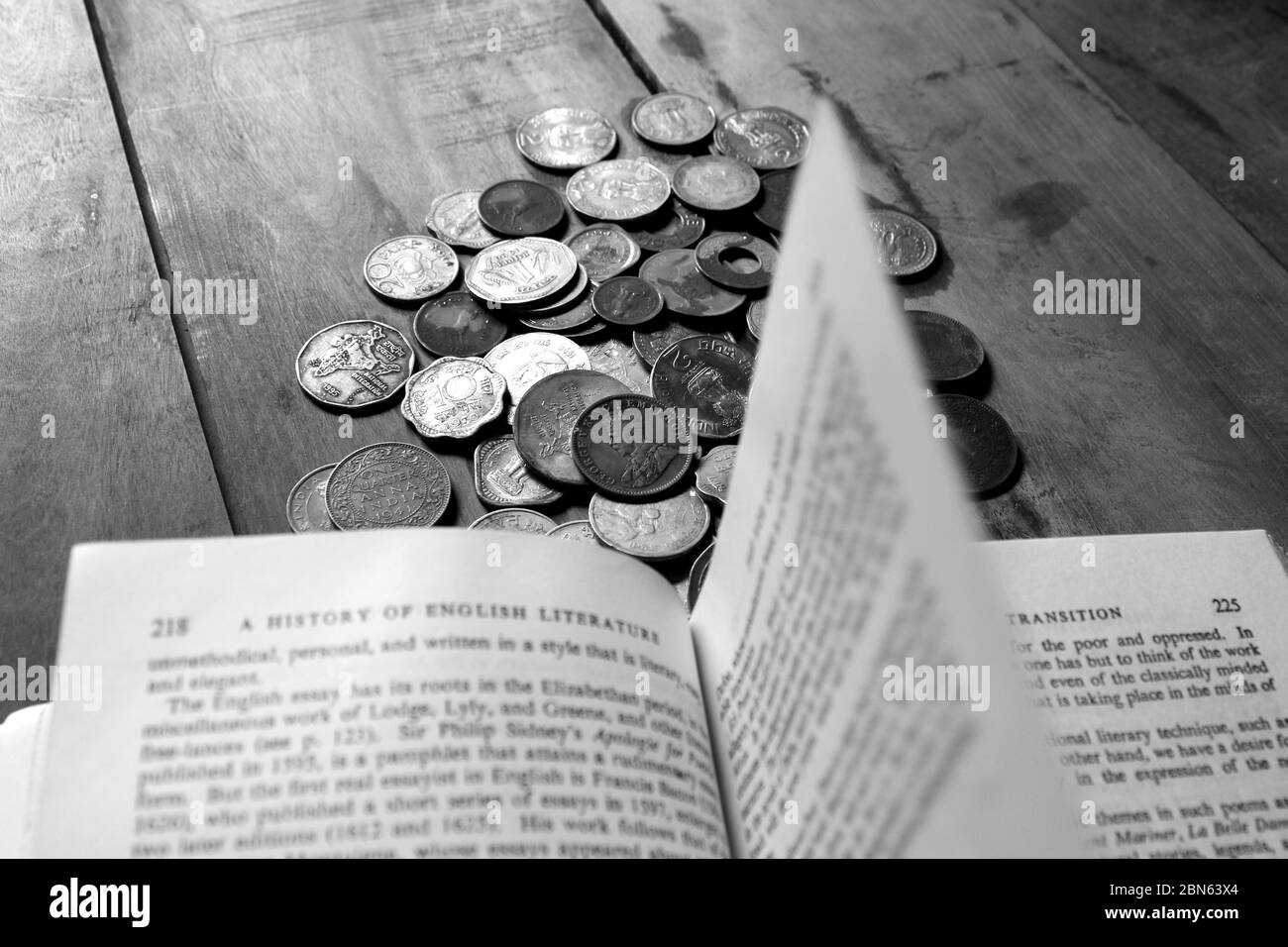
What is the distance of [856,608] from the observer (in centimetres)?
52

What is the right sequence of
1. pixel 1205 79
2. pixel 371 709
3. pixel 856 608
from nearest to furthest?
pixel 856 608 < pixel 371 709 < pixel 1205 79

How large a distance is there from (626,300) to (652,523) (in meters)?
0.31

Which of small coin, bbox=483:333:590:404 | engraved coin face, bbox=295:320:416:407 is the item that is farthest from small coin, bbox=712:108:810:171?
engraved coin face, bbox=295:320:416:407

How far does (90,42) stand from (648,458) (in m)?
1.08

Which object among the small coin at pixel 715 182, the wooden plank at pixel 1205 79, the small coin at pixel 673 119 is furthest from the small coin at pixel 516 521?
the wooden plank at pixel 1205 79

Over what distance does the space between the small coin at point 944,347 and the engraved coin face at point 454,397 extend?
46cm

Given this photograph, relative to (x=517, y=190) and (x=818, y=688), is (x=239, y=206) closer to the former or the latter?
(x=517, y=190)

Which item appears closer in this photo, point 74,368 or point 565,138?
point 74,368

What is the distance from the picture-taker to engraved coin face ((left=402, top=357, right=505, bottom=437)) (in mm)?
1026

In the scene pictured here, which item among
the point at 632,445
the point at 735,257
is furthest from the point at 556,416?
the point at 735,257

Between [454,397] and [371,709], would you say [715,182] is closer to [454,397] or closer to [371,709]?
[454,397]

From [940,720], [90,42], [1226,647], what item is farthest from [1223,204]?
[90,42]

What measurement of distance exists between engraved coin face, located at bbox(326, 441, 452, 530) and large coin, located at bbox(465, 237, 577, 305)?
23cm

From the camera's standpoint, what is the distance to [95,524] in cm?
96
